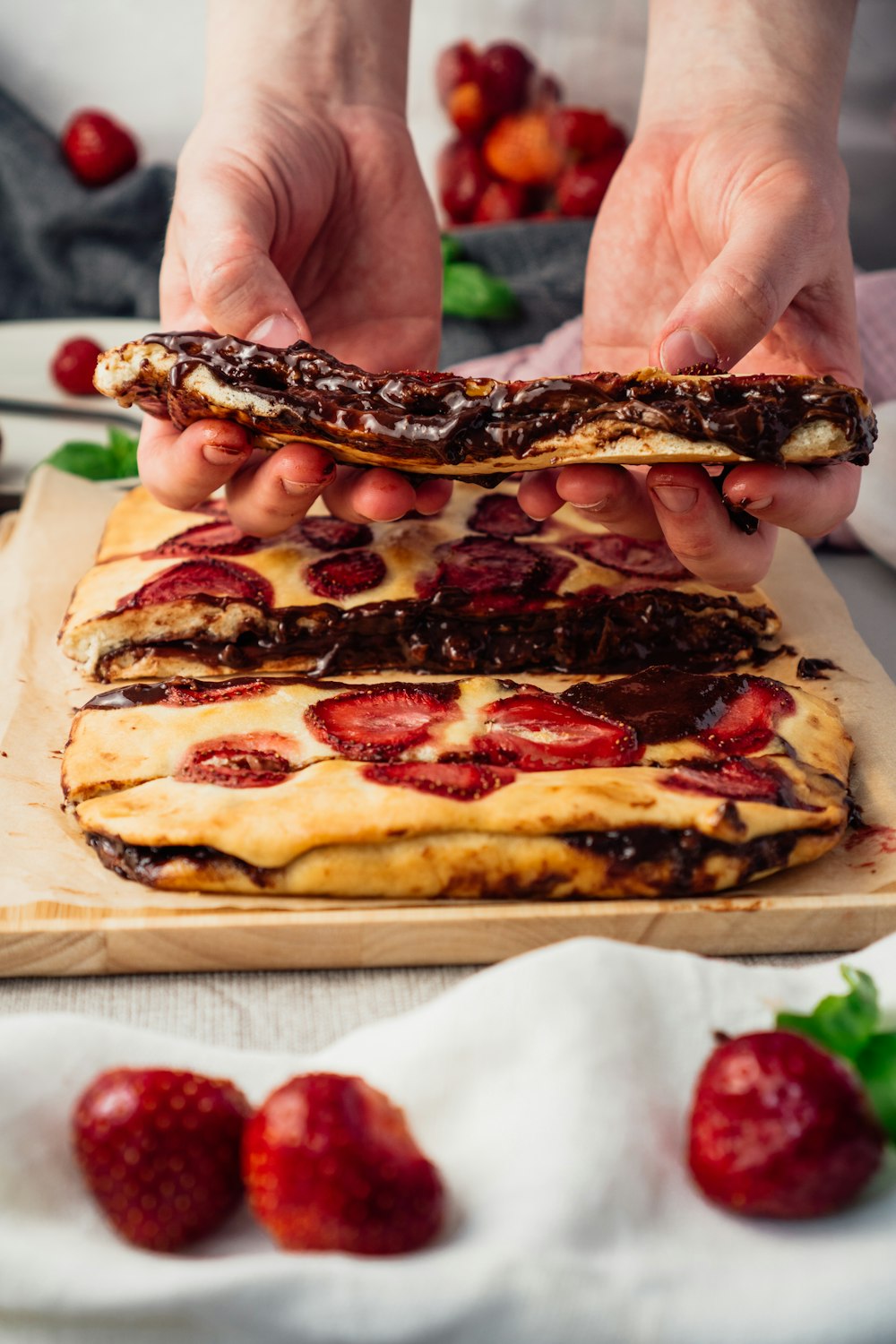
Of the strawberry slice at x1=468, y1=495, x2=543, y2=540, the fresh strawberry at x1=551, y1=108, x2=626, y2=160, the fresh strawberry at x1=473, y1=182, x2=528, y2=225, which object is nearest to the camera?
the strawberry slice at x1=468, y1=495, x2=543, y2=540

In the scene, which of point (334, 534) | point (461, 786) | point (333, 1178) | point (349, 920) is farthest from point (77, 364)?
point (333, 1178)

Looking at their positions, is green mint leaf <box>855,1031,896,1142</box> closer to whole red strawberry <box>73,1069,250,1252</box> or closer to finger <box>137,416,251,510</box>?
whole red strawberry <box>73,1069,250,1252</box>

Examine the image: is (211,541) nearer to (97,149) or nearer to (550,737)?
(550,737)

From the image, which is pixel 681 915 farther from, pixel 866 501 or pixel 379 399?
pixel 866 501

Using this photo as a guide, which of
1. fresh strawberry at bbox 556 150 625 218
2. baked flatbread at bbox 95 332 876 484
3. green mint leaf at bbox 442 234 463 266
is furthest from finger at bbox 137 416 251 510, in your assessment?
fresh strawberry at bbox 556 150 625 218

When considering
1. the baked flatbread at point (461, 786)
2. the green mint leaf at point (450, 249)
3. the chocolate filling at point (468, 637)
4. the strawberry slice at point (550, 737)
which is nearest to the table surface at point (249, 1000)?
the baked flatbread at point (461, 786)
